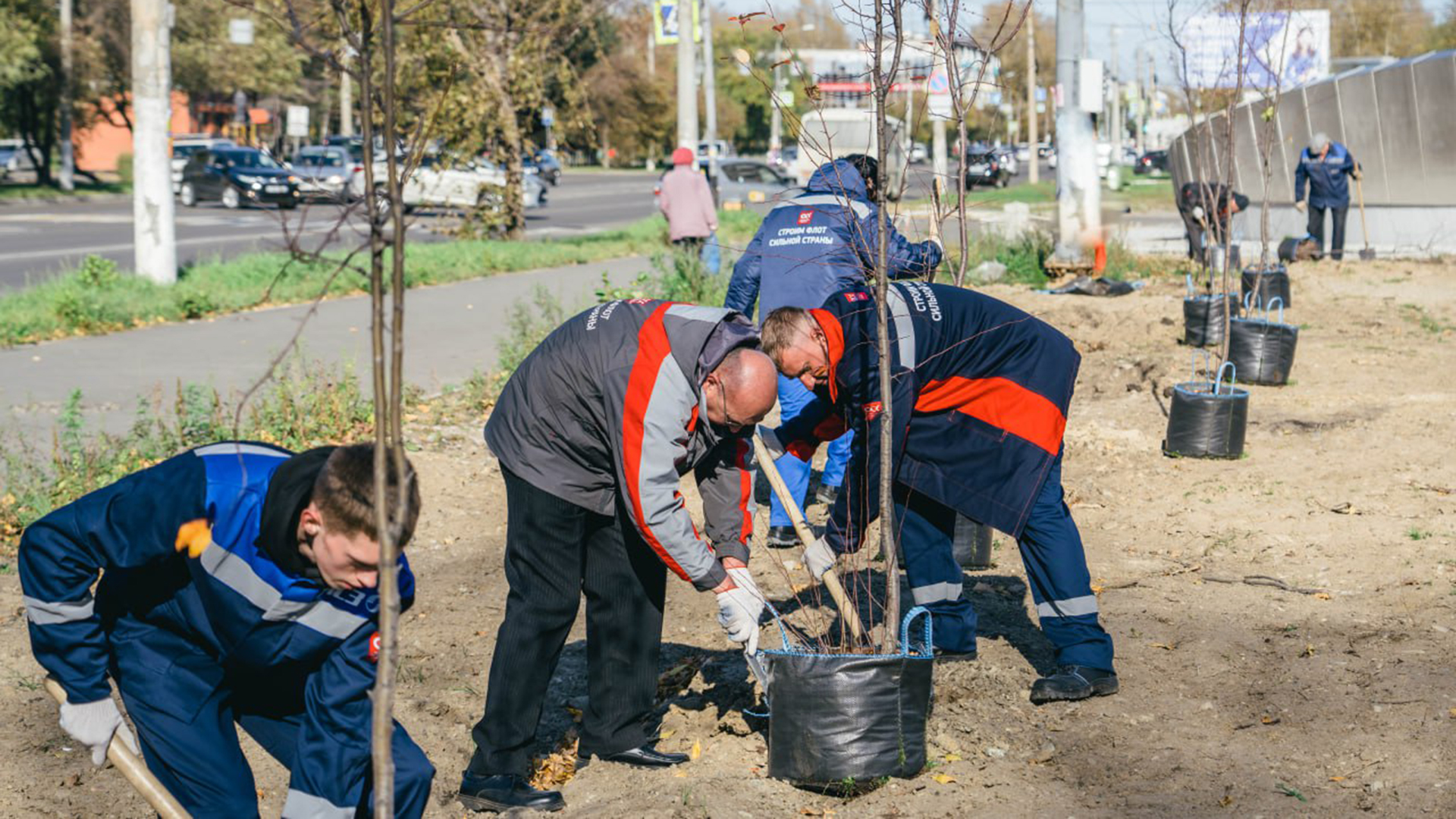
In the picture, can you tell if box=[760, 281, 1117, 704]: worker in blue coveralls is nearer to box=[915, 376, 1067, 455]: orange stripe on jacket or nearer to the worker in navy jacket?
box=[915, 376, 1067, 455]: orange stripe on jacket

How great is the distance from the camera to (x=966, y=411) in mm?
4820

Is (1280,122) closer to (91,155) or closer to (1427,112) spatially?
(1427,112)

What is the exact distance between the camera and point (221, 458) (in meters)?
2.96

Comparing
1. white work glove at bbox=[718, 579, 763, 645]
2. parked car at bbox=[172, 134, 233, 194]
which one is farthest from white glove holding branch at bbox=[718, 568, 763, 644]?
parked car at bbox=[172, 134, 233, 194]

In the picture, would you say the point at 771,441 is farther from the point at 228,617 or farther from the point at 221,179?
the point at 221,179

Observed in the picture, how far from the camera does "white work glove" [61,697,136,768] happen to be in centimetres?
298

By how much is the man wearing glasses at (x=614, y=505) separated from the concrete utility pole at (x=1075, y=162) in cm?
1299

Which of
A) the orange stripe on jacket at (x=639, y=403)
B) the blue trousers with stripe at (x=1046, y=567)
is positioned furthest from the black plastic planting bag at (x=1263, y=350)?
the orange stripe on jacket at (x=639, y=403)

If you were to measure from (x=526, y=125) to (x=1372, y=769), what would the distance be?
18.4 metres

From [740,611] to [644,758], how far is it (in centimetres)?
74

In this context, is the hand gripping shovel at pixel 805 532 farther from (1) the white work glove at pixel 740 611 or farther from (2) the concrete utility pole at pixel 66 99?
(2) the concrete utility pole at pixel 66 99

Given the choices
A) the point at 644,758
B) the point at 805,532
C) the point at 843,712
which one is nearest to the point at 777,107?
the point at 805,532

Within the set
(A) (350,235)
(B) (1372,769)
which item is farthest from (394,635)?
(A) (350,235)

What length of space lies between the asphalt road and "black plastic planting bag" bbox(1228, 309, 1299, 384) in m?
6.49
